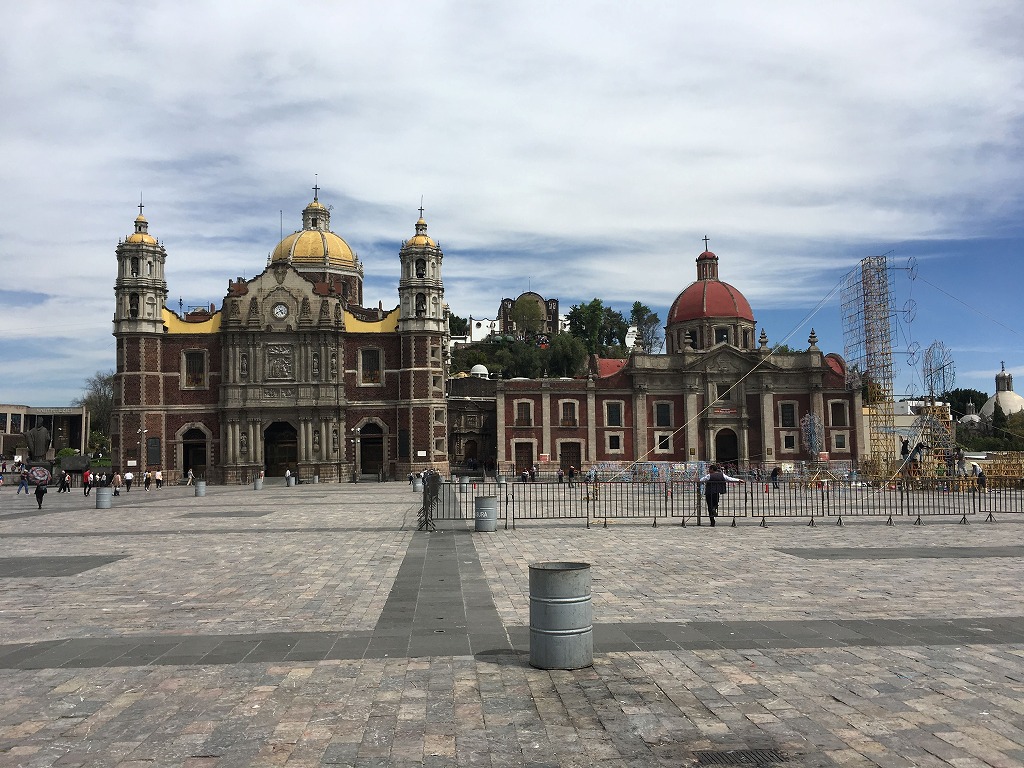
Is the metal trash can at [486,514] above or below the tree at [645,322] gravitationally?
below

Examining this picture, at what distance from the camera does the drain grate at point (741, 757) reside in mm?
5300

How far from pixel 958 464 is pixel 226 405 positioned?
4357 centimetres

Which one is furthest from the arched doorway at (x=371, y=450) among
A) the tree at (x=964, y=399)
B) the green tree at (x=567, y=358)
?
the tree at (x=964, y=399)

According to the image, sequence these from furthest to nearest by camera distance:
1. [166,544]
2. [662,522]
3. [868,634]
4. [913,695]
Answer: [662,522] < [166,544] < [868,634] < [913,695]

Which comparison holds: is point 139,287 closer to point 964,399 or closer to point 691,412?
point 691,412

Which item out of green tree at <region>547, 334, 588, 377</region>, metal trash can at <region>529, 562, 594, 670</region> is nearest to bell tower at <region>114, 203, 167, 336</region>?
green tree at <region>547, 334, 588, 377</region>

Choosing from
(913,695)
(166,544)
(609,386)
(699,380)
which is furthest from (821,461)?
(913,695)

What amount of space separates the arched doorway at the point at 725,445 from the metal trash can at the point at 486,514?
38.4 meters

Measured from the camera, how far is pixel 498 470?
52625mm

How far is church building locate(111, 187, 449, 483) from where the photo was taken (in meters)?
52.5

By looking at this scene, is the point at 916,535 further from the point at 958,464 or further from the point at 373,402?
the point at 373,402

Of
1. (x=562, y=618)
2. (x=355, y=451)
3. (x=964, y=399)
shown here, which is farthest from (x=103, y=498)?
(x=964, y=399)

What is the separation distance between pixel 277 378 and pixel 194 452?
7853 mm

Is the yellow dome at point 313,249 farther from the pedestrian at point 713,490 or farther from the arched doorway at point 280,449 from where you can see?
the pedestrian at point 713,490
